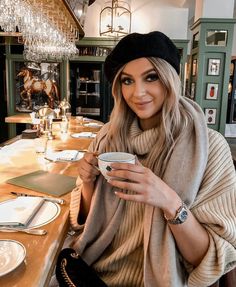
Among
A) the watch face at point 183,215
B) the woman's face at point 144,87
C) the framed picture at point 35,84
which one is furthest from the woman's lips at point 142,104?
the framed picture at point 35,84

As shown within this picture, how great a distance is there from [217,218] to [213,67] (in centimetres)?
433

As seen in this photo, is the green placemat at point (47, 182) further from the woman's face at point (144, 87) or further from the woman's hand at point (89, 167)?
the woman's face at point (144, 87)

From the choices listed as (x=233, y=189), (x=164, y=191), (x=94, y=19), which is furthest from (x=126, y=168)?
(x=94, y=19)

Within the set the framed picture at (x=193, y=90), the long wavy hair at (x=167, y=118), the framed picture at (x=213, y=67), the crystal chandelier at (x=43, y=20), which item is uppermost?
the crystal chandelier at (x=43, y=20)

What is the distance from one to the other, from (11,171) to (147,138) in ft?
3.07

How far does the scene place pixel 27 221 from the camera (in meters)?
1.00

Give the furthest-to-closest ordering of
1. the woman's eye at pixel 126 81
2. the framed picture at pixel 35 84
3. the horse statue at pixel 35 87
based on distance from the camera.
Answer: the framed picture at pixel 35 84, the horse statue at pixel 35 87, the woman's eye at pixel 126 81

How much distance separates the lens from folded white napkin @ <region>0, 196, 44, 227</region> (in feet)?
3.23

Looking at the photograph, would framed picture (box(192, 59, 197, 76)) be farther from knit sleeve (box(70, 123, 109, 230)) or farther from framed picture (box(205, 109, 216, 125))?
knit sleeve (box(70, 123, 109, 230))

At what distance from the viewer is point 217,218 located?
914 millimetres

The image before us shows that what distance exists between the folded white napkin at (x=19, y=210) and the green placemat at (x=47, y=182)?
0.15 metres

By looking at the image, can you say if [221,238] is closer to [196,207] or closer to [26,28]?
[196,207]

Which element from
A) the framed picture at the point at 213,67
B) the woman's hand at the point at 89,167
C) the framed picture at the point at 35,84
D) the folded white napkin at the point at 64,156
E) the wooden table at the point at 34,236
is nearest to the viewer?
the wooden table at the point at 34,236

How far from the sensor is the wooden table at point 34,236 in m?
0.72
